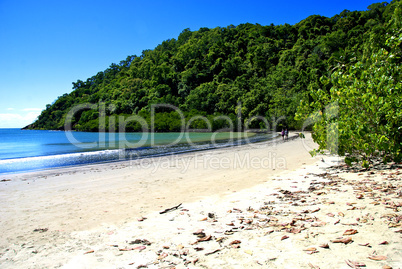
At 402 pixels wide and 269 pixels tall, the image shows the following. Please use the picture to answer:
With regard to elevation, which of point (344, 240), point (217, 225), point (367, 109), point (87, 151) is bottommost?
point (87, 151)

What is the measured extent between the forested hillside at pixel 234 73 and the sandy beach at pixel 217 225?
174ft

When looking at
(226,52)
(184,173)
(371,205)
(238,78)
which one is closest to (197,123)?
(238,78)

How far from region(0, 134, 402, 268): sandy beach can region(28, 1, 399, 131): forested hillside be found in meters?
53.1

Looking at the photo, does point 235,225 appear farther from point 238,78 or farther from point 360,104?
point 238,78

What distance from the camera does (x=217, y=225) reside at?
433 centimetres

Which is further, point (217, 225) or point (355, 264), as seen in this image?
point (217, 225)

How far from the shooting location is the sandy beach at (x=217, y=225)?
3.21 metres

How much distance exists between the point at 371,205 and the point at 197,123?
7263 cm

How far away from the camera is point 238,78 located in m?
87.6

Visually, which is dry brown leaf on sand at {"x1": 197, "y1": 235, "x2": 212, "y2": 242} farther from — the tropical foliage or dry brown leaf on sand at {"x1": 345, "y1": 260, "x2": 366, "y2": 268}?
the tropical foliage

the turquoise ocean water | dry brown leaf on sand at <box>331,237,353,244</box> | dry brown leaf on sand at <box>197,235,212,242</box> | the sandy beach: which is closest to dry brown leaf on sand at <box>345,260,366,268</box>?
the sandy beach

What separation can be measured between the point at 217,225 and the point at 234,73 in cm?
9478

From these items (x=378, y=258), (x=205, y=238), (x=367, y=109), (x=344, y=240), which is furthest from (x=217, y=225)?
(x=367, y=109)

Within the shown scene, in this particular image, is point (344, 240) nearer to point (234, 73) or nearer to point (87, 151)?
point (87, 151)
